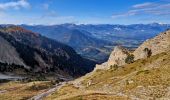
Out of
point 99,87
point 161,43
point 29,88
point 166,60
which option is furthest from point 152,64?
point 29,88

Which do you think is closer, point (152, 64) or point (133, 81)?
point (133, 81)

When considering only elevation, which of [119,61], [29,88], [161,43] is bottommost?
[29,88]

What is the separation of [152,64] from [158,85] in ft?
109

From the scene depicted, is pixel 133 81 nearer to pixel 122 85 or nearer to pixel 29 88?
pixel 122 85

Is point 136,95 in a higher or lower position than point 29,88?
higher

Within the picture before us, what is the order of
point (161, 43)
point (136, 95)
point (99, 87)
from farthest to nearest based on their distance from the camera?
1. point (161, 43)
2. point (99, 87)
3. point (136, 95)

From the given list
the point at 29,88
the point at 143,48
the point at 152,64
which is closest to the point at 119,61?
the point at 143,48

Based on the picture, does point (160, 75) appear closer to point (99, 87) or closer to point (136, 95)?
point (136, 95)

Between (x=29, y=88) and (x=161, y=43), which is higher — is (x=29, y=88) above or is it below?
below

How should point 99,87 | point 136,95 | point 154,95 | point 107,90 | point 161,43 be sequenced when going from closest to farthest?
point 154,95 → point 136,95 → point 107,90 → point 99,87 → point 161,43

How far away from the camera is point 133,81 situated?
303 ft

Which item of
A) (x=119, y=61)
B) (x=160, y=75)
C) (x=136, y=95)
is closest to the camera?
(x=136, y=95)

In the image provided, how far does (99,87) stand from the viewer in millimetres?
107750

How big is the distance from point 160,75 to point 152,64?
77.5ft
